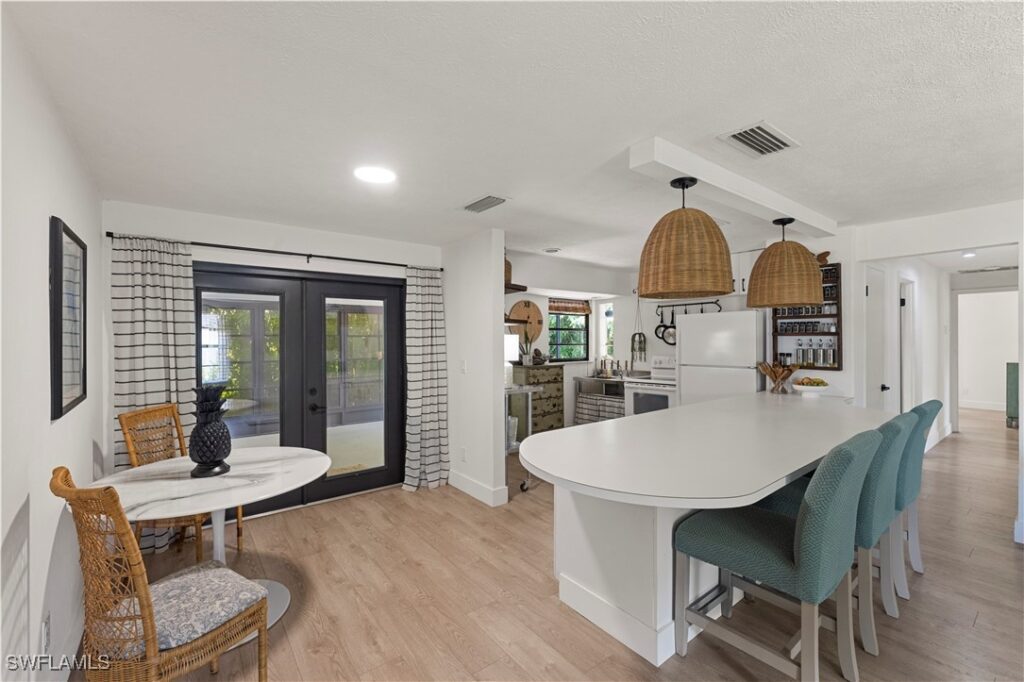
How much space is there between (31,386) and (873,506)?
3.12 metres

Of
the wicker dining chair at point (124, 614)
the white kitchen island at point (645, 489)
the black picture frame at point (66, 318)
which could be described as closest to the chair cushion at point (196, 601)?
the wicker dining chair at point (124, 614)

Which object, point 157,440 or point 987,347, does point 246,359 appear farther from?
point 987,347

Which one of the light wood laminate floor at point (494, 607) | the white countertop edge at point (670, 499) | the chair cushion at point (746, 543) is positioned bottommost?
the light wood laminate floor at point (494, 607)

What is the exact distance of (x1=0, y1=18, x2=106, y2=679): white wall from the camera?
1.31 metres

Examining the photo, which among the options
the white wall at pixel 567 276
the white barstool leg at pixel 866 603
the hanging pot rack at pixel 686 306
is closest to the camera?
the white barstool leg at pixel 866 603

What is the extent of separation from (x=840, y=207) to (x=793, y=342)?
1.37 m

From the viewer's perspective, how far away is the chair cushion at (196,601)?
1538 mm

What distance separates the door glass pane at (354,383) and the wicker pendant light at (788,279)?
3140 mm

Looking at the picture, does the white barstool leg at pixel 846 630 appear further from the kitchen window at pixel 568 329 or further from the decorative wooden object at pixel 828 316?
the kitchen window at pixel 568 329

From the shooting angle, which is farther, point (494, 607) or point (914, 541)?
point (914, 541)

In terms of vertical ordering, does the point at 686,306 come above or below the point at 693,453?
above

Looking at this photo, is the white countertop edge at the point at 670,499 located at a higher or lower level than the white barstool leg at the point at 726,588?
higher

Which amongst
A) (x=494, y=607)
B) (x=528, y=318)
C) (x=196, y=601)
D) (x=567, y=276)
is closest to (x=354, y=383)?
(x=494, y=607)

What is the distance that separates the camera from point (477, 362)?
4.05 meters
